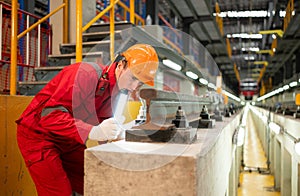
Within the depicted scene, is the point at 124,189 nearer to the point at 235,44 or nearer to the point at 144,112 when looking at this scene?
the point at 144,112

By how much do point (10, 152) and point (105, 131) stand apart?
1.05m

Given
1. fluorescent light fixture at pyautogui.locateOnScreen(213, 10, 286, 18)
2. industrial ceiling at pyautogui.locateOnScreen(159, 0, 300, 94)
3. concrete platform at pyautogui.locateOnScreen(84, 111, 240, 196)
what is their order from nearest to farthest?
concrete platform at pyautogui.locateOnScreen(84, 111, 240, 196)
industrial ceiling at pyautogui.locateOnScreen(159, 0, 300, 94)
fluorescent light fixture at pyautogui.locateOnScreen(213, 10, 286, 18)

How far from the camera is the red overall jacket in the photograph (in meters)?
1.60

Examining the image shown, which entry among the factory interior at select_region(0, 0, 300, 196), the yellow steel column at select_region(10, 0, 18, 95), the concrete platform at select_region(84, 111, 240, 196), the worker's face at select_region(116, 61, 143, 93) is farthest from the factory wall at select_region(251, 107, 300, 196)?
the yellow steel column at select_region(10, 0, 18, 95)

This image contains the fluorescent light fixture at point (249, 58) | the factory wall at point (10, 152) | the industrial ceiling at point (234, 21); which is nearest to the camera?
the factory wall at point (10, 152)

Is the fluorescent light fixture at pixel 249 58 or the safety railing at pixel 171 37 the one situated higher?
the fluorescent light fixture at pixel 249 58

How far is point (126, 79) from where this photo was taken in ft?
5.68

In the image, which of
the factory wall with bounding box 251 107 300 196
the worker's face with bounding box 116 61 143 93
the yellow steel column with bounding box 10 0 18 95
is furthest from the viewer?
the factory wall with bounding box 251 107 300 196

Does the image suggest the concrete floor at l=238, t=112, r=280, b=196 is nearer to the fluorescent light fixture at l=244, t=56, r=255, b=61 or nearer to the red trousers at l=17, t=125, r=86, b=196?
the red trousers at l=17, t=125, r=86, b=196

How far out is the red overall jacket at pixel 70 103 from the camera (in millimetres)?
1600

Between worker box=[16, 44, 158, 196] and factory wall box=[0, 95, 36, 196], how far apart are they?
39cm

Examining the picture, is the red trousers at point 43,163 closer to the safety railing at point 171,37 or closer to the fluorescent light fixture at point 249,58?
the safety railing at point 171,37

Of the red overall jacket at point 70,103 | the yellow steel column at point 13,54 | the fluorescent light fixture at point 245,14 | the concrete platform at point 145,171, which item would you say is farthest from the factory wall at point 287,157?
the fluorescent light fixture at point 245,14

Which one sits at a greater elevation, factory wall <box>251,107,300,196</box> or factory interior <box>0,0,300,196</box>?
factory interior <box>0,0,300,196</box>
